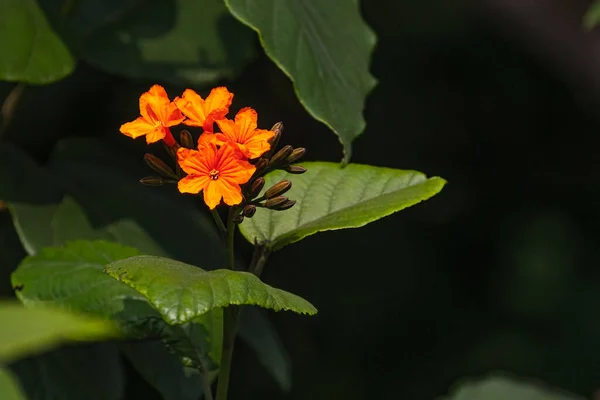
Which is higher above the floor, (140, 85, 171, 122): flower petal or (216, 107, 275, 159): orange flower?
(216, 107, 275, 159): orange flower

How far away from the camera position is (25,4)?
1013 mm

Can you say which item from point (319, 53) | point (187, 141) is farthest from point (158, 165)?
point (319, 53)

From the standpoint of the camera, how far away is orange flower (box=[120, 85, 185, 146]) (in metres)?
0.76

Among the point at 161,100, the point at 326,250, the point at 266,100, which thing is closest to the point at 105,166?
the point at 161,100

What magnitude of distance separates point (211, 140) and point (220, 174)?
0.04 m

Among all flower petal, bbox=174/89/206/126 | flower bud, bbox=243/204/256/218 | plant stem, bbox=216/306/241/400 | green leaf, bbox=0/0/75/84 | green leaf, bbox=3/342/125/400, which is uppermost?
flower petal, bbox=174/89/206/126

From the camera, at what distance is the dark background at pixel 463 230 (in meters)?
2.54

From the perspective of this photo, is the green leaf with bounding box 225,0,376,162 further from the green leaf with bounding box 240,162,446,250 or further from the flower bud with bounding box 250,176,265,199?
the flower bud with bounding box 250,176,265,199

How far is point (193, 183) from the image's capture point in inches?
28.4

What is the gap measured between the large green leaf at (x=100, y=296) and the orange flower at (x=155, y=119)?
0.12 meters

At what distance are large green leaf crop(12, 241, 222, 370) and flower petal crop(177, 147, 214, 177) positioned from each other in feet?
0.45

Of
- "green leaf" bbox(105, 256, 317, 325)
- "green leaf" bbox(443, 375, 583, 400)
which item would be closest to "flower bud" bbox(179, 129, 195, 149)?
"green leaf" bbox(105, 256, 317, 325)

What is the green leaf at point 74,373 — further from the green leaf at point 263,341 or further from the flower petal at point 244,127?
the flower petal at point 244,127

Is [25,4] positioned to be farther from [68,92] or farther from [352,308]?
[352,308]
